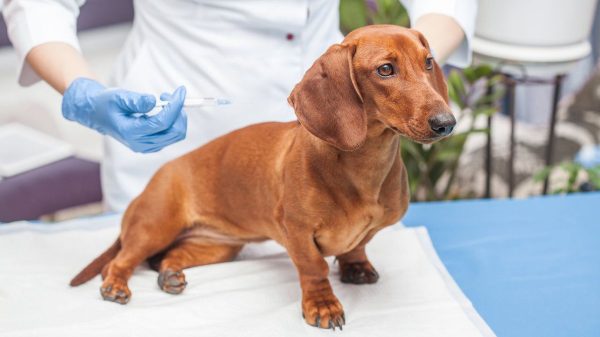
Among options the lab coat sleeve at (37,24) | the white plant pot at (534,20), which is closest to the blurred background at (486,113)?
the white plant pot at (534,20)

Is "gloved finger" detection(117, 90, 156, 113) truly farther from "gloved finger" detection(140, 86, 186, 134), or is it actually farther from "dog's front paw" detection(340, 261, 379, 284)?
"dog's front paw" detection(340, 261, 379, 284)

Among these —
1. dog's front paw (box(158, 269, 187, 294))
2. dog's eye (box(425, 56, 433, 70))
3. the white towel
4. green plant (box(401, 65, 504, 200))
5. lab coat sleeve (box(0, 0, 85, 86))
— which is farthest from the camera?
green plant (box(401, 65, 504, 200))

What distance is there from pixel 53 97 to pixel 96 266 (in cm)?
200

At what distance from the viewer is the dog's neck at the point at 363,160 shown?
3.40 feet

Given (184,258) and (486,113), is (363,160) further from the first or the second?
(486,113)

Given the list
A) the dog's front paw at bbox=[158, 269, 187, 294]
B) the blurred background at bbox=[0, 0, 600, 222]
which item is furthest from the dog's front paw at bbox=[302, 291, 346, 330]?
the blurred background at bbox=[0, 0, 600, 222]

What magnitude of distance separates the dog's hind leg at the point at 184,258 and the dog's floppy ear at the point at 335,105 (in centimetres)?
42

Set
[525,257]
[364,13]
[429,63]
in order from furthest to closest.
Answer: [364,13] → [525,257] → [429,63]

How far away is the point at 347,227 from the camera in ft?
3.52

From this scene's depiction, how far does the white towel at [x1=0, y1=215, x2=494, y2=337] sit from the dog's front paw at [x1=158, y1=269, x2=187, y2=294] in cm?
1

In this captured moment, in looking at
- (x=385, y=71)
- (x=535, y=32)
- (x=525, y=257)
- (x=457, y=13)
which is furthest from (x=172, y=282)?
(x=535, y=32)

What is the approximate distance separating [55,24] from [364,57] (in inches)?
27.6

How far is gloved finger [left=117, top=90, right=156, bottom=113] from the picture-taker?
1.09 m

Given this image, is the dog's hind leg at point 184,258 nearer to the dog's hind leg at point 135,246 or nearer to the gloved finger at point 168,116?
the dog's hind leg at point 135,246
